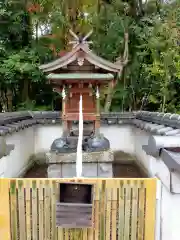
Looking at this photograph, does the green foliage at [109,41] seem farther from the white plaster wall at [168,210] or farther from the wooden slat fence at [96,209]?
the white plaster wall at [168,210]

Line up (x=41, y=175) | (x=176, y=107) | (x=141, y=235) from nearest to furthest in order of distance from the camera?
(x=141, y=235), (x=41, y=175), (x=176, y=107)

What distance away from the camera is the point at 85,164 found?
776 cm

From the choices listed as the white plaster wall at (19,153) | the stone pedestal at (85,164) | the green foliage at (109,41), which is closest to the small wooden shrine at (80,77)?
the stone pedestal at (85,164)

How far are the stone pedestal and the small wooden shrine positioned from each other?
81 centimetres

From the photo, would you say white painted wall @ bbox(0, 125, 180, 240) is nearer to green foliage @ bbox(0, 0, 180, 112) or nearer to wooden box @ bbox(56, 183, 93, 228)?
wooden box @ bbox(56, 183, 93, 228)

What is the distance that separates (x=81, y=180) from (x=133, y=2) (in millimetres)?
12934

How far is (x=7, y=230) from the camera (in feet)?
13.4

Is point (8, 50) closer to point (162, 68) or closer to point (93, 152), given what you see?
point (162, 68)

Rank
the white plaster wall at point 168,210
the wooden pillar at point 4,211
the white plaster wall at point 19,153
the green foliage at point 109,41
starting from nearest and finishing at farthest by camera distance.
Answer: the white plaster wall at point 168,210 → the wooden pillar at point 4,211 → the white plaster wall at point 19,153 → the green foliage at point 109,41

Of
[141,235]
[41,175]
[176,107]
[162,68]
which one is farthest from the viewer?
[176,107]

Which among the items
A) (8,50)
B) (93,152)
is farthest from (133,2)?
(93,152)

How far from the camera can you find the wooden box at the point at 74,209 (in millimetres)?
3859

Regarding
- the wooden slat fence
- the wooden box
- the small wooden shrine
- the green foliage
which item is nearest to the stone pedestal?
the small wooden shrine

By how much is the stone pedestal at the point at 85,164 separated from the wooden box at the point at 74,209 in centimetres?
351
